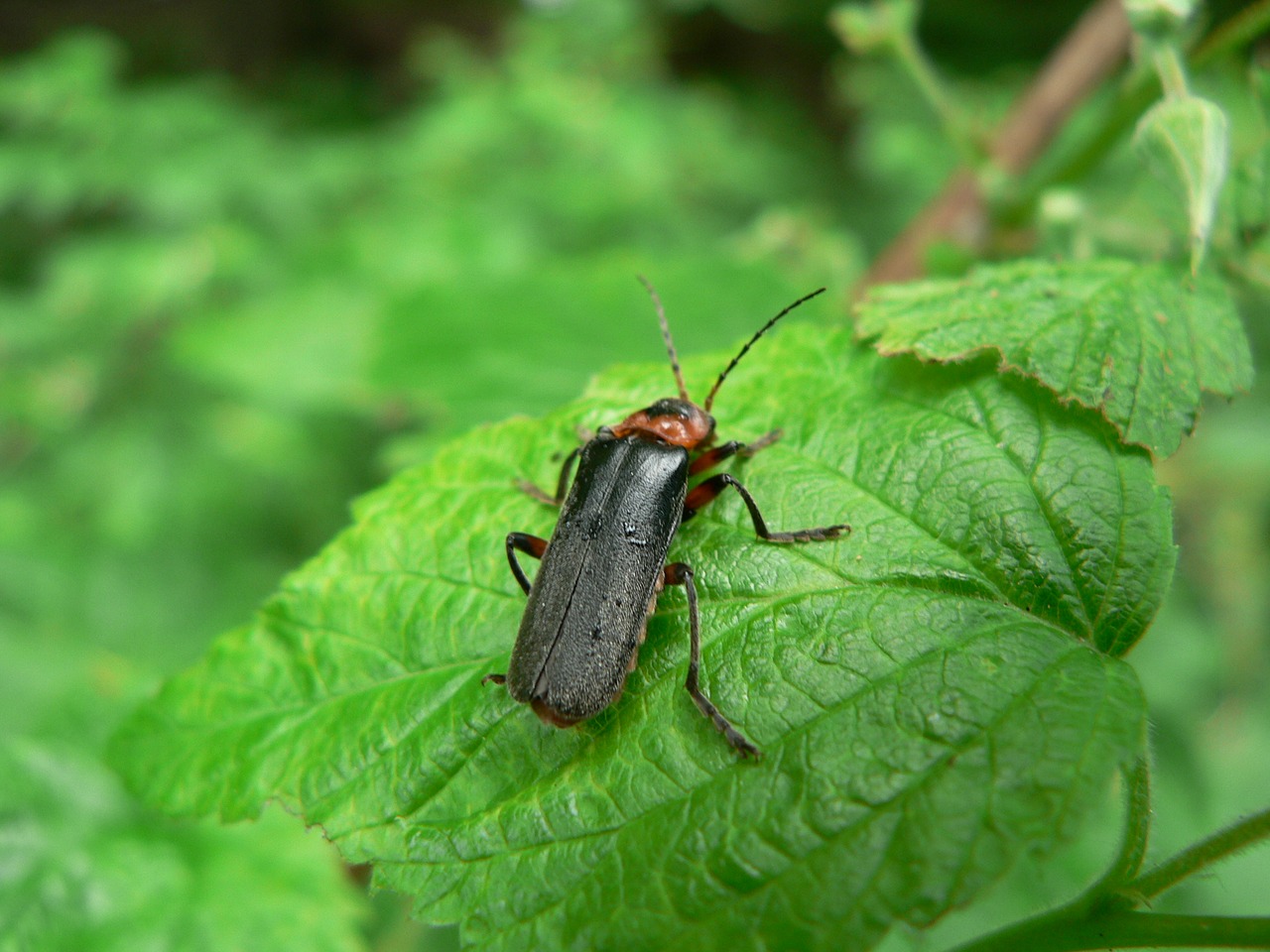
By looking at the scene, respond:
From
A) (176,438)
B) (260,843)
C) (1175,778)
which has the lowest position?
(1175,778)

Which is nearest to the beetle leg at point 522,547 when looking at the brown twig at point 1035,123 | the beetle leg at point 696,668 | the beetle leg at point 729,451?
the beetle leg at point 696,668

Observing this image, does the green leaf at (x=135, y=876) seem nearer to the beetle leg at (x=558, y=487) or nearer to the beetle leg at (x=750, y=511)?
the beetle leg at (x=558, y=487)

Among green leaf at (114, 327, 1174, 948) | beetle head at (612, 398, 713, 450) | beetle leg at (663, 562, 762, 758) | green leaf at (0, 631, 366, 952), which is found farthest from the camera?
green leaf at (0, 631, 366, 952)

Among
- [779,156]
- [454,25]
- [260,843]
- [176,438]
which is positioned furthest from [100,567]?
[454,25]

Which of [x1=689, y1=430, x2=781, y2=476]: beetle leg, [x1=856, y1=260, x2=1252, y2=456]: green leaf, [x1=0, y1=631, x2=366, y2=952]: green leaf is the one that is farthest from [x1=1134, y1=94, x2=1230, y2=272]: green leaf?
[x1=0, y1=631, x2=366, y2=952]: green leaf

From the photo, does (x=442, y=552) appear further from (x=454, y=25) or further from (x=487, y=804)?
(x=454, y=25)

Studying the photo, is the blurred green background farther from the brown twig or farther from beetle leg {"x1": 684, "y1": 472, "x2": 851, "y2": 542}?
beetle leg {"x1": 684, "y1": 472, "x2": 851, "y2": 542}

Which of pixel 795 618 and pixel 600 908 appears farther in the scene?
pixel 795 618
